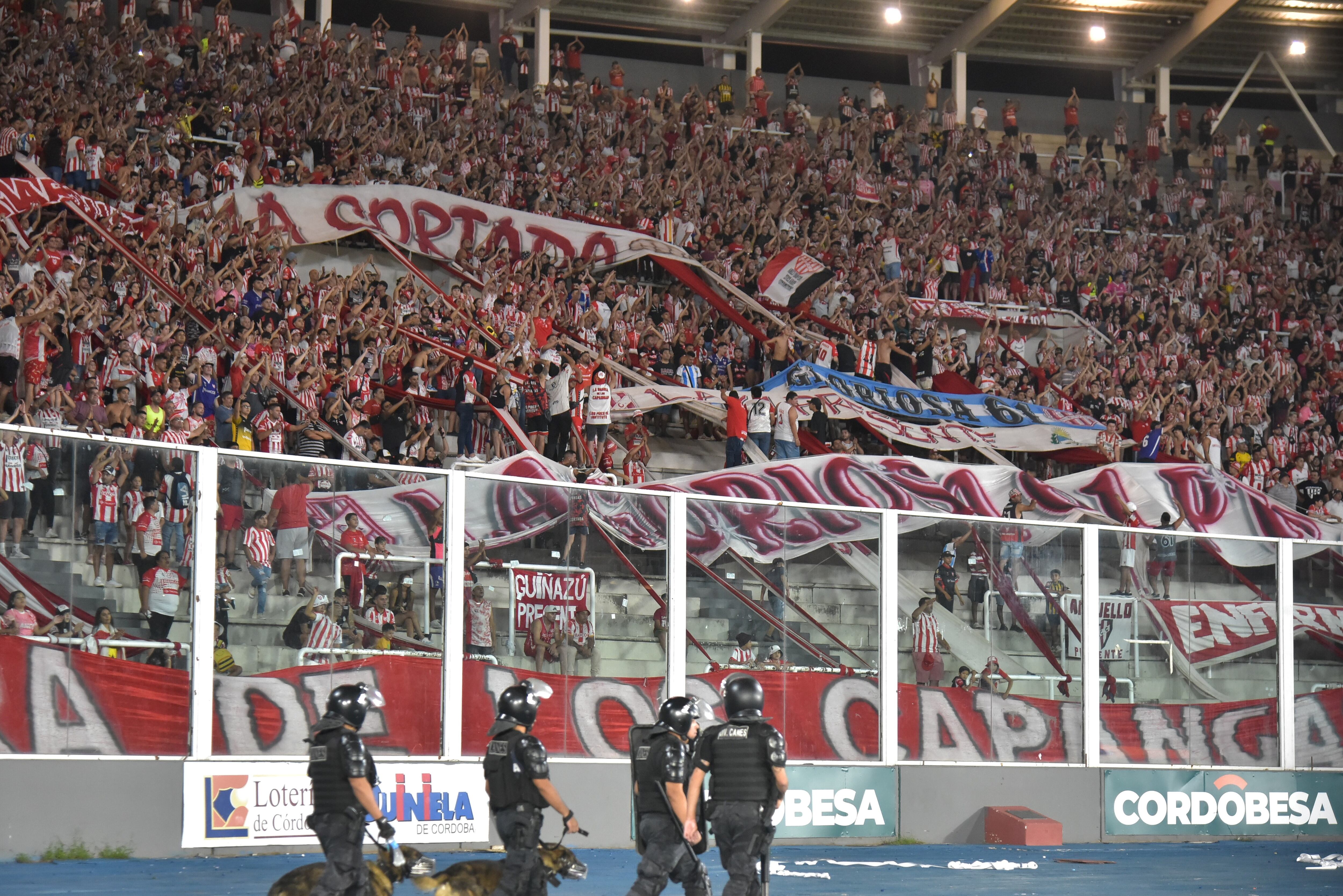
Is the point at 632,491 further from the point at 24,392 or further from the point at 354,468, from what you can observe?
the point at 24,392

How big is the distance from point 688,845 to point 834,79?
1278 inches

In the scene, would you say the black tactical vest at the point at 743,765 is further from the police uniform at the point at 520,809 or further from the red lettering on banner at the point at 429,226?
the red lettering on banner at the point at 429,226

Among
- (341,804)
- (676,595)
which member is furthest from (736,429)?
(341,804)

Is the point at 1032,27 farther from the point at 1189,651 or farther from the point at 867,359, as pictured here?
the point at 1189,651

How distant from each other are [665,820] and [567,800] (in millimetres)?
4816

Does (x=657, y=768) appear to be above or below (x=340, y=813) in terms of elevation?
above

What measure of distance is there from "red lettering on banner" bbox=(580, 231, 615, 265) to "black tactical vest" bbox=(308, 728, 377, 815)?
19.5 meters

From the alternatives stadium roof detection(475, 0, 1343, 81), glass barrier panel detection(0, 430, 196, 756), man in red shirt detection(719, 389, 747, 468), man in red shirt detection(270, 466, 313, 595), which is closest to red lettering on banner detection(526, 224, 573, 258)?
man in red shirt detection(719, 389, 747, 468)

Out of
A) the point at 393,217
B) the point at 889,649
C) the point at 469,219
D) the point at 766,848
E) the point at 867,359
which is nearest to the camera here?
the point at 766,848

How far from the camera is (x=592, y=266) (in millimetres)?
28453

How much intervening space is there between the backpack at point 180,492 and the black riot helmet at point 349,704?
3.95 metres

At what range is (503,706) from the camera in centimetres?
1034

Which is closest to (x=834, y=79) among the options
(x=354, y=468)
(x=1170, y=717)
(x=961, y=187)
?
(x=961, y=187)

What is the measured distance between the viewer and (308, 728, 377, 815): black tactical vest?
9414mm
